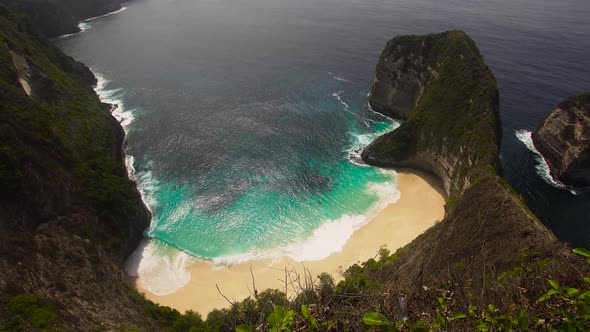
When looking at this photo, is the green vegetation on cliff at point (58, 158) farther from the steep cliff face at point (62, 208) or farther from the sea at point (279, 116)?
the sea at point (279, 116)

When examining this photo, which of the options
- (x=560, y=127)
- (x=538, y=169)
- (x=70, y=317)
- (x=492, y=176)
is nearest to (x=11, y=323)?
(x=70, y=317)

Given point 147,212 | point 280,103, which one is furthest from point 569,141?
point 147,212

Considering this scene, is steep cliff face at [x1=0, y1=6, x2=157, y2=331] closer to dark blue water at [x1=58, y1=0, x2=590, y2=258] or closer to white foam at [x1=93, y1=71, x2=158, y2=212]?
white foam at [x1=93, y1=71, x2=158, y2=212]

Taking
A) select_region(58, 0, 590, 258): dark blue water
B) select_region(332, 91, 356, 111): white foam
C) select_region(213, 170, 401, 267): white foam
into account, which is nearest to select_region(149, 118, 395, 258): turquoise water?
select_region(58, 0, 590, 258): dark blue water

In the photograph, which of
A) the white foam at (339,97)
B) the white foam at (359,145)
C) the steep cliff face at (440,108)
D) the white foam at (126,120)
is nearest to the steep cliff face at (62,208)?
the white foam at (126,120)

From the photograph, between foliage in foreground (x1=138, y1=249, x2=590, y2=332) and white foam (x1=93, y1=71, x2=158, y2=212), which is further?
white foam (x1=93, y1=71, x2=158, y2=212)

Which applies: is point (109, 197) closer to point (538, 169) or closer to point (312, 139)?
point (312, 139)

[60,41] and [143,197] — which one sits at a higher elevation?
[60,41]

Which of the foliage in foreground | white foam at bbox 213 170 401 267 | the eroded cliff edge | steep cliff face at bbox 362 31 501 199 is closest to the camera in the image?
the foliage in foreground
